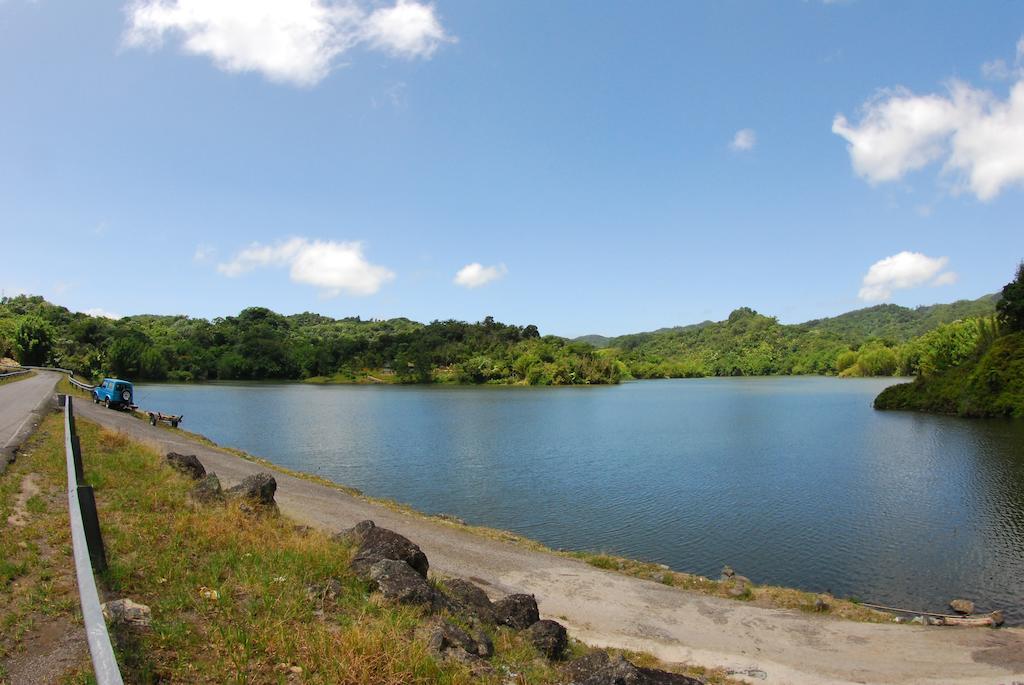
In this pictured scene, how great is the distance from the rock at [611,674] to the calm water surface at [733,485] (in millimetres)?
11984

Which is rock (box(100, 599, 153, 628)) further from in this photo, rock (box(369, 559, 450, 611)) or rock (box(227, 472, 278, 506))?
rock (box(227, 472, 278, 506))

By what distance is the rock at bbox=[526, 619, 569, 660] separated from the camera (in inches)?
357

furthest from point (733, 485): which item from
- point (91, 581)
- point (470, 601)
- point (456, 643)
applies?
point (91, 581)

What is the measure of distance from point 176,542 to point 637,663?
835 cm

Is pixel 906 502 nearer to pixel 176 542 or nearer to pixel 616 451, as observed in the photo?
pixel 616 451

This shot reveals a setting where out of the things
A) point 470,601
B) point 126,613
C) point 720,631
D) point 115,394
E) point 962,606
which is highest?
point 115,394

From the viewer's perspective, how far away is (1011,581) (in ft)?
57.1

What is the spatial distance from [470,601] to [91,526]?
6014 mm

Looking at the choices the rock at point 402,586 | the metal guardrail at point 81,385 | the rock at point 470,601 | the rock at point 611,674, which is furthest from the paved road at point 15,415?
the rock at point 611,674

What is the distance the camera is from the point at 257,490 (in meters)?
14.0

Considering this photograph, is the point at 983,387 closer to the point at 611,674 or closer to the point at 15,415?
the point at 611,674

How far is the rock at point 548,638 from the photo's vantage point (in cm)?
908

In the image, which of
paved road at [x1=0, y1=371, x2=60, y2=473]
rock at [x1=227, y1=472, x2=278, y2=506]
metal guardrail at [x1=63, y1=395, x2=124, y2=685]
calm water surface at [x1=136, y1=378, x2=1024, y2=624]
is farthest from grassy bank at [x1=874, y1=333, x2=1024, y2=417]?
paved road at [x1=0, y1=371, x2=60, y2=473]

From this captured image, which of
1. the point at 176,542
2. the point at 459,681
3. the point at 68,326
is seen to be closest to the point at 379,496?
the point at 176,542
